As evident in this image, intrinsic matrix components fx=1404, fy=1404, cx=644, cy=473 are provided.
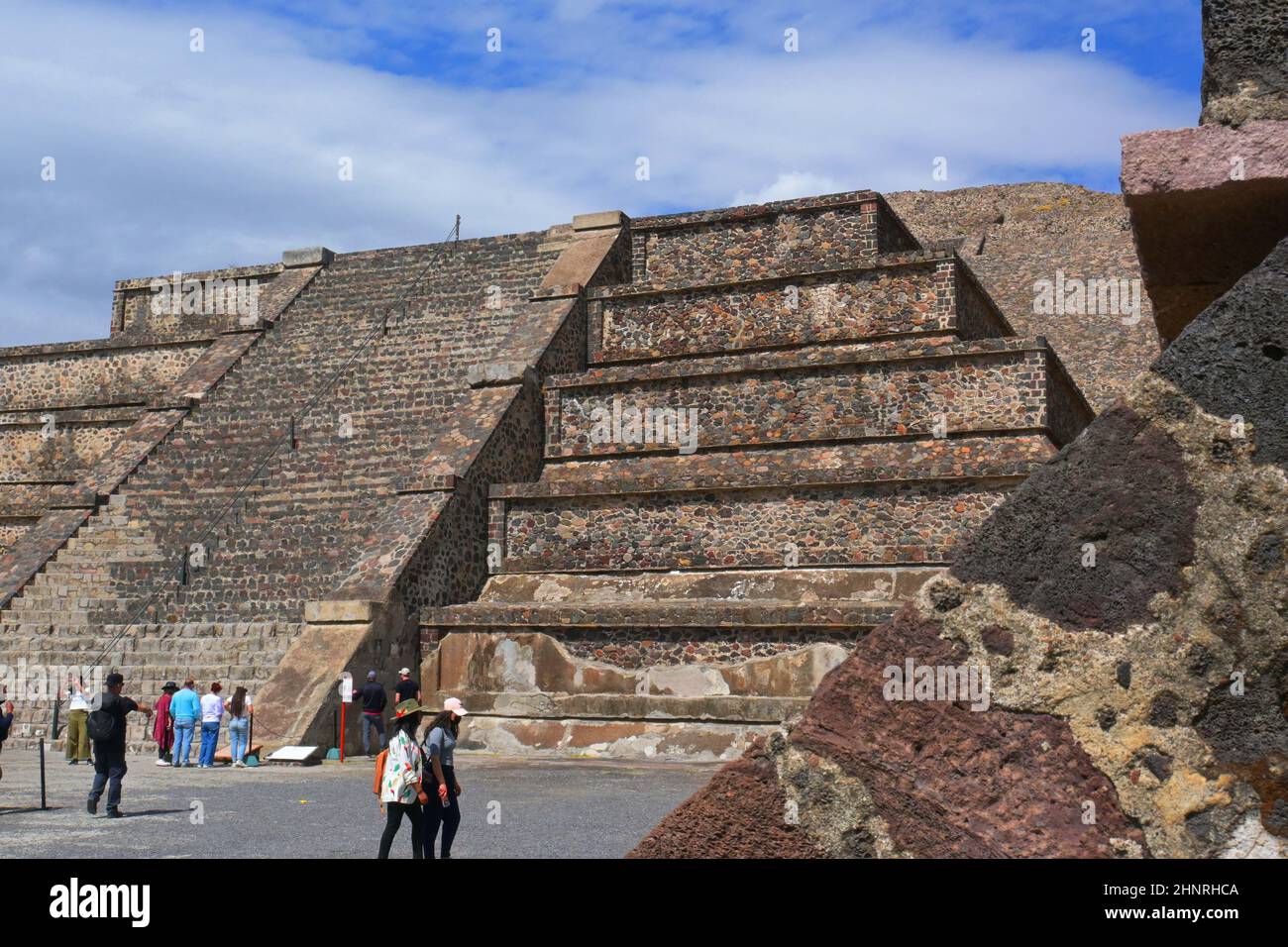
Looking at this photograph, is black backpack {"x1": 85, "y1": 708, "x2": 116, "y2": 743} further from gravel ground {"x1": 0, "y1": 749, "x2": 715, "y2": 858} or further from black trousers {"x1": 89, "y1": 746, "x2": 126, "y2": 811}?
gravel ground {"x1": 0, "y1": 749, "x2": 715, "y2": 858}

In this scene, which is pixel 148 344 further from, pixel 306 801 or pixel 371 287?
pixel 306 801

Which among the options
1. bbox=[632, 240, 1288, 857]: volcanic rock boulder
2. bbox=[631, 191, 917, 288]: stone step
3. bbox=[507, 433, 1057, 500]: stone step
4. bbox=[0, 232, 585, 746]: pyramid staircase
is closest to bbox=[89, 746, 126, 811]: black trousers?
bbox=[0, 232, 585, 746]: pyramid staircase

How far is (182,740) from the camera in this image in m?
13.6

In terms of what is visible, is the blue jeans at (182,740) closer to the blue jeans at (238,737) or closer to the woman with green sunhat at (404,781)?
the blue jeans at (238,737)

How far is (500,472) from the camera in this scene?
55.0ft

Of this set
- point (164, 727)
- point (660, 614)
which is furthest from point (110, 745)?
point (660, 614)

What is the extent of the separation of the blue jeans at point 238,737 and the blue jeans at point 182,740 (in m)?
0.41

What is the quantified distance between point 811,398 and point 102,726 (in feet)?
30.5

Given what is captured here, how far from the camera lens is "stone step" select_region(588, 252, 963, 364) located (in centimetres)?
1736

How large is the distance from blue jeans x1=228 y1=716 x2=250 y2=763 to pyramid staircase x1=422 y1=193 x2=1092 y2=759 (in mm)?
2202

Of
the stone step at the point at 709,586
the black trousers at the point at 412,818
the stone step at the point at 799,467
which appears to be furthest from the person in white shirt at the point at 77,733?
the black trousers at the point at 412,818

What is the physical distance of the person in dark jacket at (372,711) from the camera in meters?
13.6

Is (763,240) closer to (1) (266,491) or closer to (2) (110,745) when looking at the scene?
(1) (266,491)
